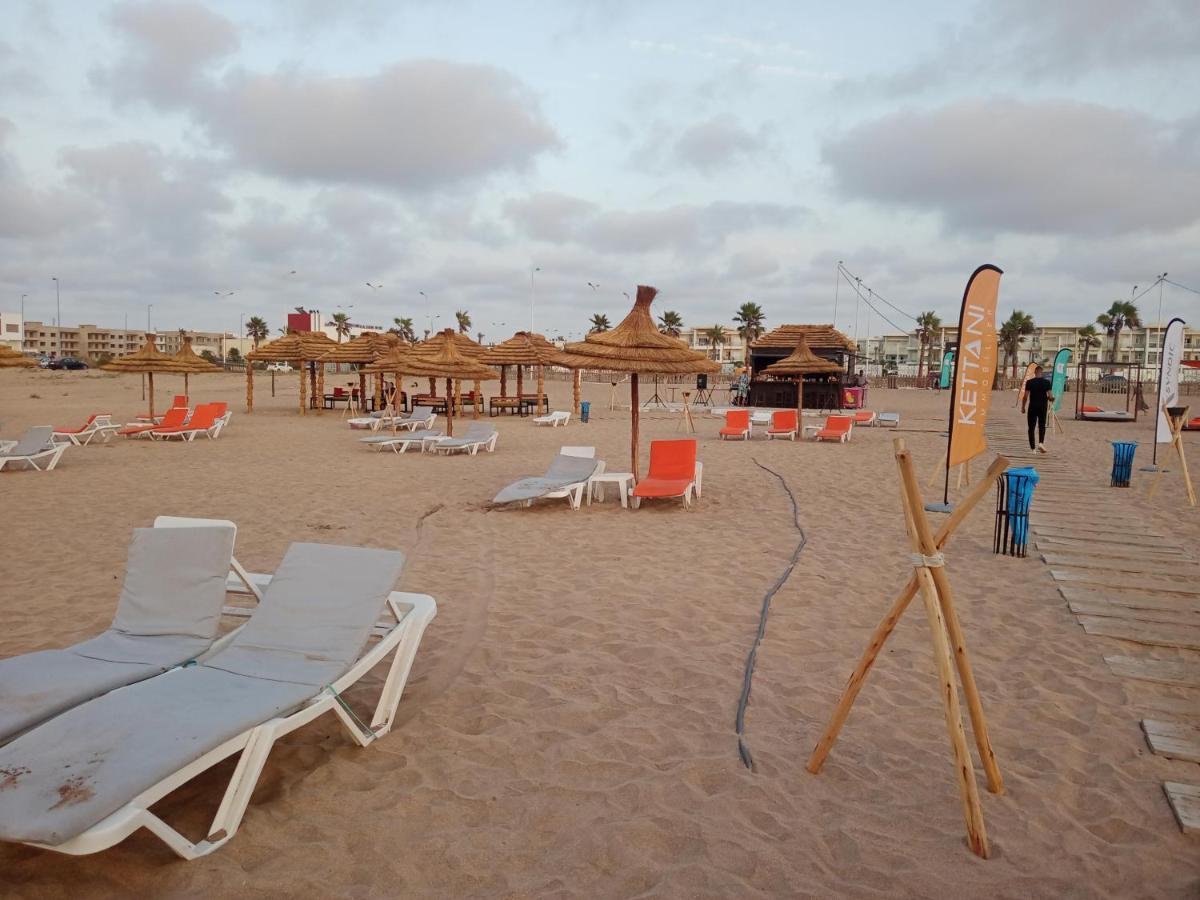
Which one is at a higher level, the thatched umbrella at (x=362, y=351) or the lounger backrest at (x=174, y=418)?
the thatched umbrella at (x=362, y=351)

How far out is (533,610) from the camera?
15.9 ft

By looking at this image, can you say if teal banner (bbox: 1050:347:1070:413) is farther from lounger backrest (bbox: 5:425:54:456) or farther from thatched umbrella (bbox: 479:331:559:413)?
lounger backrest (bbox: 5:425:54:456)

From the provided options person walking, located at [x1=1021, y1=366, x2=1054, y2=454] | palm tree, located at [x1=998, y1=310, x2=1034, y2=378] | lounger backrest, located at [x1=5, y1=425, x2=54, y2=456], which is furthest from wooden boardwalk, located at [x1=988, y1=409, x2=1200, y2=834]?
palm tree, located at [x1=998, y1=310, x2=1034, y2=378]

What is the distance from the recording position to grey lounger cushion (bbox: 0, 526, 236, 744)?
9.22ft

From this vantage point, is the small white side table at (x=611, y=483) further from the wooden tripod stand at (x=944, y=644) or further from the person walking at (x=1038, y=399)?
the person walking at (x=1038, y=399)

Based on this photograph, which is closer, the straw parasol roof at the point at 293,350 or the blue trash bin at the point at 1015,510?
the blue trash bin at the point at 1015,510

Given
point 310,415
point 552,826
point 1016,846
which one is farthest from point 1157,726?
point 310,415

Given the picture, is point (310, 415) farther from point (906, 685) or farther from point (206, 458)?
point (906, 685)

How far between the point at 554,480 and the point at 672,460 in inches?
57.4

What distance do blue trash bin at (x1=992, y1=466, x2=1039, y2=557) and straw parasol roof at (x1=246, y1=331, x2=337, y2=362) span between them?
1890 cm

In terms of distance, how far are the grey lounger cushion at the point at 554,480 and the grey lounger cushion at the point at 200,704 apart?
14.4 ft

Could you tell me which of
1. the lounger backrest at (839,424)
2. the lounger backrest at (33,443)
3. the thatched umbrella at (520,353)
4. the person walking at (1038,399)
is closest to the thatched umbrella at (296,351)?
the thatched umbrella at (520,353)

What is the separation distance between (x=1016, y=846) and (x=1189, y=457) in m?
14.9

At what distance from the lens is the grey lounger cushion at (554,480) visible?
26.8 ft
